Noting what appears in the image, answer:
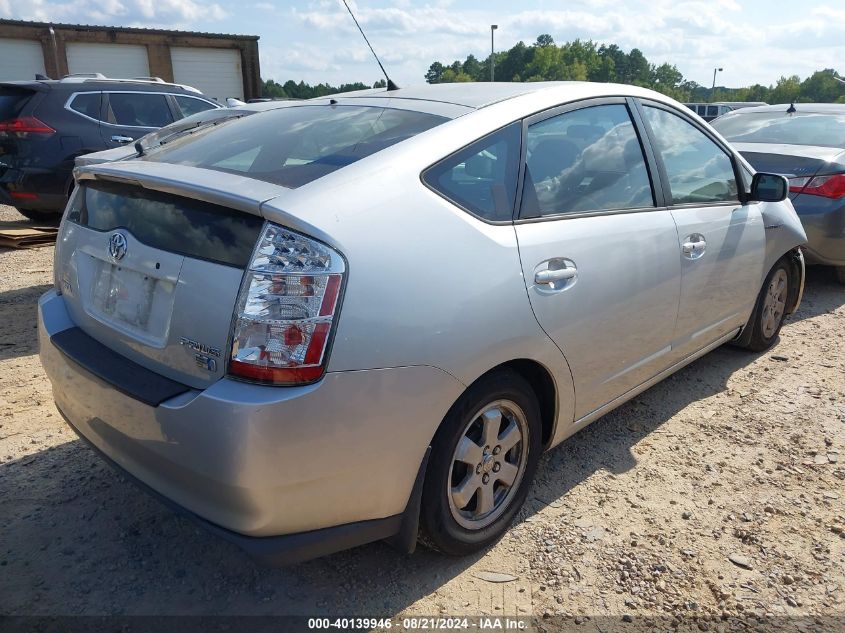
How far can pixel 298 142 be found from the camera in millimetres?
2600

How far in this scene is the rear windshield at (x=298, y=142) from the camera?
88.4 inches

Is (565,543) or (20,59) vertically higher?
(20,59)

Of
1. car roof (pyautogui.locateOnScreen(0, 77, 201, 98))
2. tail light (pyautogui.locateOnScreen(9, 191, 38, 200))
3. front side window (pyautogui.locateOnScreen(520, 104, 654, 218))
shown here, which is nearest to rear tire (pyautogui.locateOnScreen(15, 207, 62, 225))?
tail light (pyautogui.locateOnScreen(9, 191, 38, 200))

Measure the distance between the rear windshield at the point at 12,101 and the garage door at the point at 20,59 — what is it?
21087mm

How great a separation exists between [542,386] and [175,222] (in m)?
1.48

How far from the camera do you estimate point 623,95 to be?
3.20 meters

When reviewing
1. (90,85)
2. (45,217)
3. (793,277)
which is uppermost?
(90,85)

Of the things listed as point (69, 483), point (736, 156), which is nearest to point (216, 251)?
point (69, 483)

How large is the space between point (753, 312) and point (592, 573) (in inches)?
98.2

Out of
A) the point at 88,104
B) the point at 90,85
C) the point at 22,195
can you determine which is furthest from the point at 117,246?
the point at 90,85

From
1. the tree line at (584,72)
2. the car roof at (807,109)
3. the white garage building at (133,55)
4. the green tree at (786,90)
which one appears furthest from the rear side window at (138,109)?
the green tree at (786,90)

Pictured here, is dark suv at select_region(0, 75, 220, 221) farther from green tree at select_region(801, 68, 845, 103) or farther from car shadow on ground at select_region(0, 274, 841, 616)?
green tree at select_region(801, 68, 845, 103)

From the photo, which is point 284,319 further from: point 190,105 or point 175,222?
point 190,105

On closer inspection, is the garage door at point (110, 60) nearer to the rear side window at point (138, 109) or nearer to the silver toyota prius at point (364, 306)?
the rear side window at point (138, 109)
